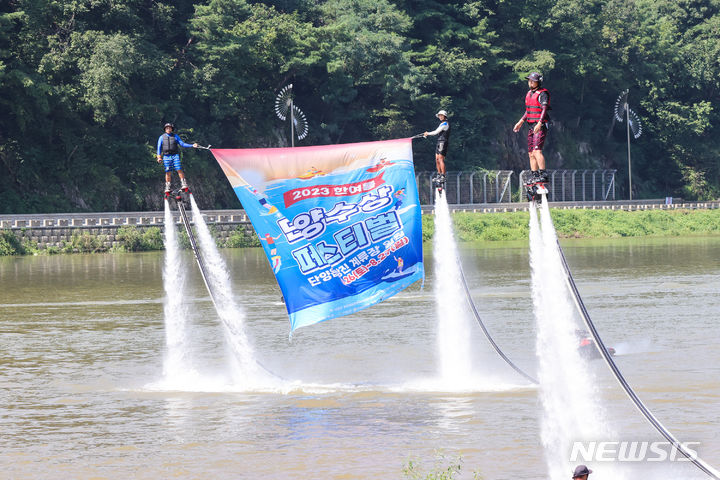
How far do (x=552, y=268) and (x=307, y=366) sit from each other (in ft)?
52.3

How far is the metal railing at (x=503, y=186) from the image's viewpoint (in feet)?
385

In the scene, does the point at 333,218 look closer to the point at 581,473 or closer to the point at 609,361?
the point at 609,361

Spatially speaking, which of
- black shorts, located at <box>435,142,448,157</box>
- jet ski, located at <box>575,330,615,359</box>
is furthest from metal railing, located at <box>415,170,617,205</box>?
black shorts, located at <box>435,142,448,157</box>

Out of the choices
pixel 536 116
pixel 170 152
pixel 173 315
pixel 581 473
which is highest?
pixel 536 116

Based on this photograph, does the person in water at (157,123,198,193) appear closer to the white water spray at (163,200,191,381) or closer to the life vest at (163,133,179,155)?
the life vest at (163,133,179,155)


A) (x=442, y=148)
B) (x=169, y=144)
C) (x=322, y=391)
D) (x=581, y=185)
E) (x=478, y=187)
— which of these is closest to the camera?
(x=442, y=148)

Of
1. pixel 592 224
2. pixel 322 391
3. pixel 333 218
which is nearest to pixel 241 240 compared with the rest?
pixel 592 224

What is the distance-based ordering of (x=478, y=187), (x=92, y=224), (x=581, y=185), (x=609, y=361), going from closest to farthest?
(x=609, y=361) → (x=92, y=224) → (x=478, y=187) → (x=581, y=185)

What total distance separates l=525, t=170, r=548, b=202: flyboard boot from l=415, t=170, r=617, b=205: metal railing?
90861 mm

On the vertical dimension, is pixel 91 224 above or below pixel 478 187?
below

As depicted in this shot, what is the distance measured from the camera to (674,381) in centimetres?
2952

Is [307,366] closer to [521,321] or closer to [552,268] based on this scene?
[521,321]

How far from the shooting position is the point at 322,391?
29562mm

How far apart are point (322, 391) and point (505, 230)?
73.2 m
